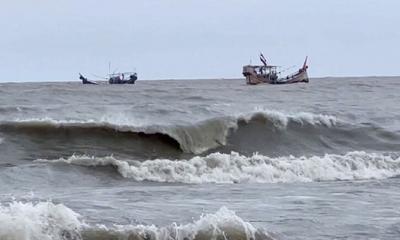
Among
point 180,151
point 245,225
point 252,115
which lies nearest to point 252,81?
point 252,115

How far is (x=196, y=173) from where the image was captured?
1323cm

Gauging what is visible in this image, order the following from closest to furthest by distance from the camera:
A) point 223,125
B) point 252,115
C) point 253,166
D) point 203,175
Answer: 1. point 203,175
2. point 253,166
3. point 223,125
4. point 252,115

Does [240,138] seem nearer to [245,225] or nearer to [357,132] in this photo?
[357,132]

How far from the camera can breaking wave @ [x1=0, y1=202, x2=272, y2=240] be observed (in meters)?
6.50

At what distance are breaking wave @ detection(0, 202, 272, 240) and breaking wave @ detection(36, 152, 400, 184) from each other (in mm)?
5450

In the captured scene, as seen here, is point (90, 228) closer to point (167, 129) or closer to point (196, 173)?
point (196, 173)

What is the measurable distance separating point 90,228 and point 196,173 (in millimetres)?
6479

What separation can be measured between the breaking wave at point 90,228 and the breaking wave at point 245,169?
17.9 feet

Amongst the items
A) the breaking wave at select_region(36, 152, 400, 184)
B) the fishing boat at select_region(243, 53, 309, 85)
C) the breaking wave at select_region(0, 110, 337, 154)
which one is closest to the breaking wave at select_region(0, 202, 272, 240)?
the breaking wave at select_region(36, 152, 400, 184)

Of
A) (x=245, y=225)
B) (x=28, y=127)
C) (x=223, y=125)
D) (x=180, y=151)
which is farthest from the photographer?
(x=223, y=125)

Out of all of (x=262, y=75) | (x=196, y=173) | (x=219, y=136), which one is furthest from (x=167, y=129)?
(x=262, y=75)

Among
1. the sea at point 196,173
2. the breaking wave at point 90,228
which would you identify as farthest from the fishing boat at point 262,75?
the breaking wave at point 90,228

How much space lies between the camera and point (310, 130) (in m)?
19.2

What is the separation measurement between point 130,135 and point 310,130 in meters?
4.93
